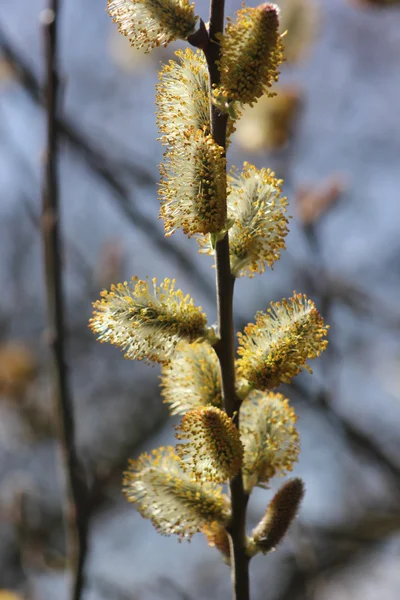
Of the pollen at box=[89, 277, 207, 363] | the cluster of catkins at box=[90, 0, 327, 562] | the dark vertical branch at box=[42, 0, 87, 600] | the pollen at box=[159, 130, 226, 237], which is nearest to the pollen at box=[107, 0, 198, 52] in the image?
the cluster of catkins at box=[90, 0, 327, 562]

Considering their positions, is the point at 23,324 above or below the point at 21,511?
above

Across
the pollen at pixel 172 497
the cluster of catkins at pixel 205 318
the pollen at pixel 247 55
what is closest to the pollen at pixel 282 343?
the cluster of catkins at pixel 205 318

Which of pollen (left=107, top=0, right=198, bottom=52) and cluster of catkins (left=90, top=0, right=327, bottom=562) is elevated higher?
pollen (left=107, top=0, right=198, bottom=52)

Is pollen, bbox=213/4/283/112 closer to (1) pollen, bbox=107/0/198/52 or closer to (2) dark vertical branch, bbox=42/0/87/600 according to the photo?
(1) pollen, bbox=107/0/198/52

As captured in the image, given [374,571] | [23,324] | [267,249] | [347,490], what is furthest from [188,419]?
[23,324]

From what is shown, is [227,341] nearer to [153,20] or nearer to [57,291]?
[153,20]

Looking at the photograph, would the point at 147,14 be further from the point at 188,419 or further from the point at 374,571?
the point at 374,571
